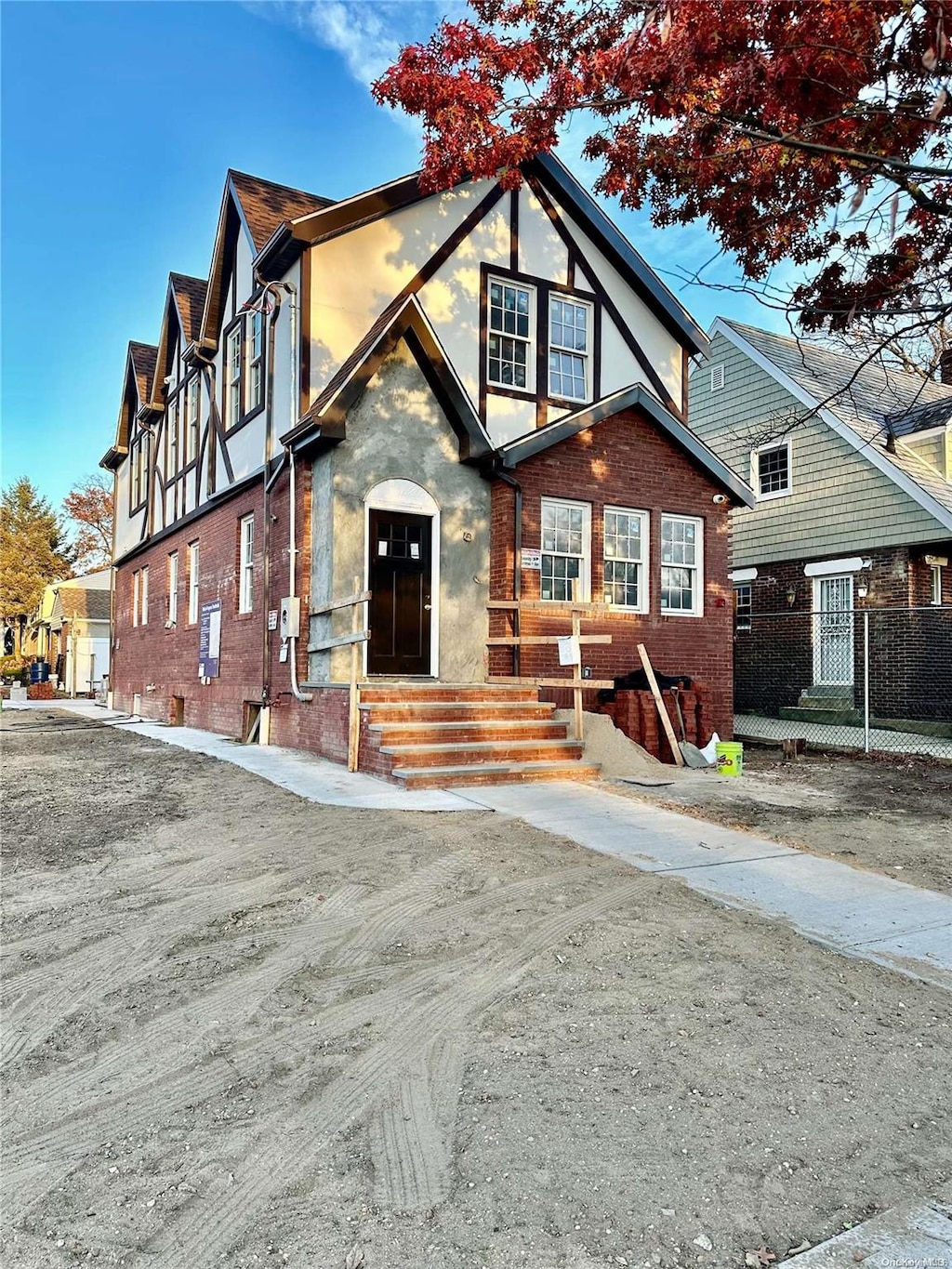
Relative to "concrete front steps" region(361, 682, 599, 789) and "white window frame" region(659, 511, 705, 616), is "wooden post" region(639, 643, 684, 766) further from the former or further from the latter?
"white window frame" region(659, 511, 705, 616)

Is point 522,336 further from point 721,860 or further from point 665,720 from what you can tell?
point 721,860

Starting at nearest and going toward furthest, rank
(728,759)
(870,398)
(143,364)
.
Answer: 1. (728,759)
2. (870,398)
3. (143,364)

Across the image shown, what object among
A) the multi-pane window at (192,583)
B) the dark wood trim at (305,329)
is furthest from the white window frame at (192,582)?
the dark wood trim at (305,329)

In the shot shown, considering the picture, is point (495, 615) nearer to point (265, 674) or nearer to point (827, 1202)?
point (265, 674)

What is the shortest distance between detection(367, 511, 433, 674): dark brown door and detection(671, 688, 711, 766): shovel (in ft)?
11.4

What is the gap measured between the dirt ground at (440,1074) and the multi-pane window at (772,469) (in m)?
15.7

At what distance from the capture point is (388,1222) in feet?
7.13

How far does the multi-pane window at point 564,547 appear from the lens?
12508 mm

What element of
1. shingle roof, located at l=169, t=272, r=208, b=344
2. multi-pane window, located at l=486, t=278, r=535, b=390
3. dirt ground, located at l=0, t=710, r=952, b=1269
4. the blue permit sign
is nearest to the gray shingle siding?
multi-pane window, located at l=486, t=278, r=535, b=390

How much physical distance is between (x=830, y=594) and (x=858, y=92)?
13.0 m

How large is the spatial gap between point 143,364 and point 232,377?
895 cm

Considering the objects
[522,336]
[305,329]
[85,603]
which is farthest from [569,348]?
[85,603]

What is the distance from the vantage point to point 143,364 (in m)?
21.9

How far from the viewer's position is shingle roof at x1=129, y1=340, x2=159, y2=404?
818 inches
